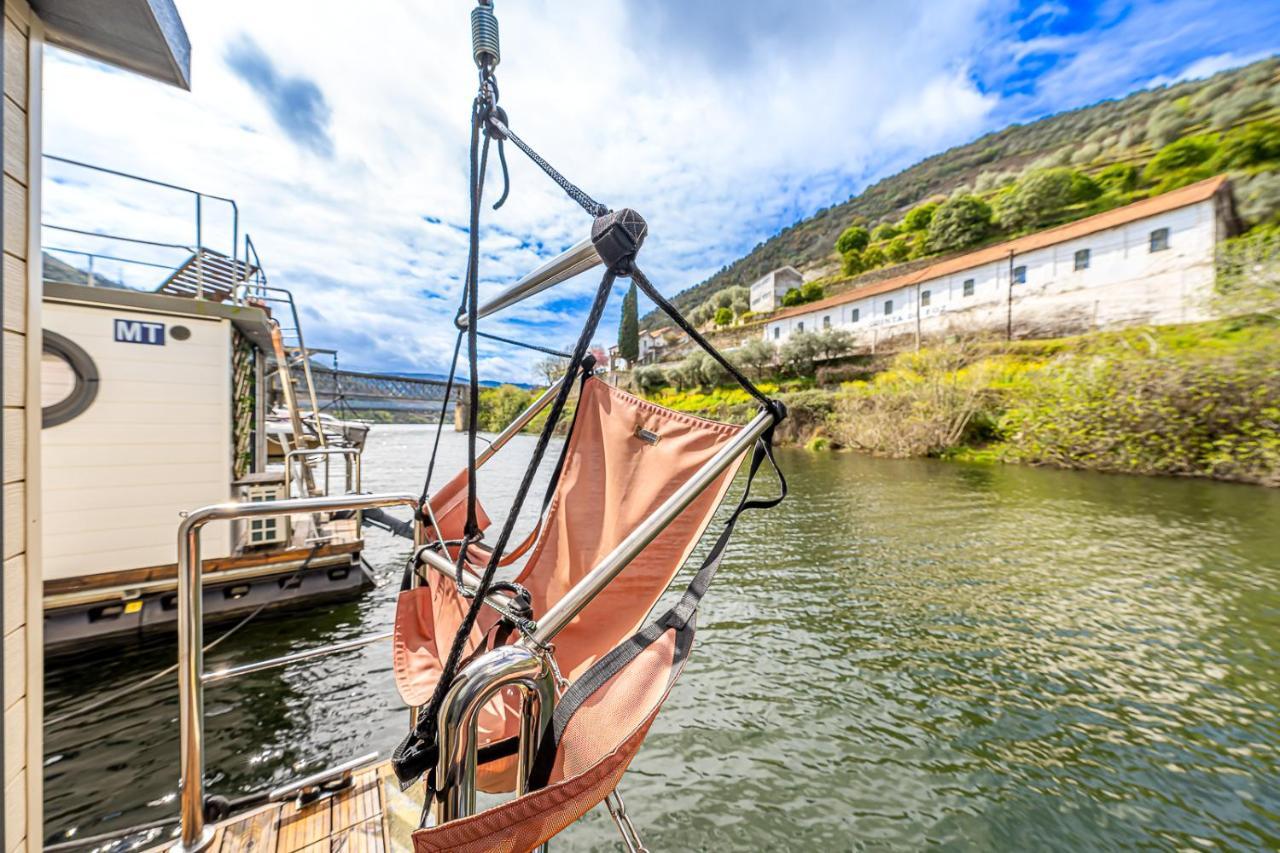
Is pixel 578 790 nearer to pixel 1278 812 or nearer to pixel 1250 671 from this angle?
pixel 1278 812

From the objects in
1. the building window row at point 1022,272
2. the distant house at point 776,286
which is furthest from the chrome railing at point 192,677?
the distant house at point 776,286

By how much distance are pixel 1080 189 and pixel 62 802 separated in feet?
171

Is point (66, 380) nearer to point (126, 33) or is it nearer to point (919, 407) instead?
point (126, 33)

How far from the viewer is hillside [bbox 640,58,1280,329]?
35031mm

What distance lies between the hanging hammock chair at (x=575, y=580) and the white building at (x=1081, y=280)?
59.0 feet

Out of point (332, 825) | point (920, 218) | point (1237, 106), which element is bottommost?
point (332, 825)

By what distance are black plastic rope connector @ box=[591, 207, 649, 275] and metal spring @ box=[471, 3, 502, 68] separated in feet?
2.41

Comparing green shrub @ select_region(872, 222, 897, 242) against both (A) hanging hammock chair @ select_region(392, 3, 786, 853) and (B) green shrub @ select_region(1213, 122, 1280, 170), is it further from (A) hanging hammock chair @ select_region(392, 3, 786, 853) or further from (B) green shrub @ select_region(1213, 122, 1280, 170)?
(A) hanging hammock chair @ select_region(392, 3, 786, 853)

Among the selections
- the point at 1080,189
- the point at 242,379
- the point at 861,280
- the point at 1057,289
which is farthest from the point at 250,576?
the point at 1080,189

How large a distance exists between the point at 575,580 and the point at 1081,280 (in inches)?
1238

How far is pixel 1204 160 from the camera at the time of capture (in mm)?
29828

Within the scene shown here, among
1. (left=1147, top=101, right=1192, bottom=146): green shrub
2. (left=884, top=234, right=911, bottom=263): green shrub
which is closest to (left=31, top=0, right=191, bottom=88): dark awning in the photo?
(left=884, top=234, right=911, bottom=263): green shrub

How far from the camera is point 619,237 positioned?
3.17ft

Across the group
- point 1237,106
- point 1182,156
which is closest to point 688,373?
point 1182,156
